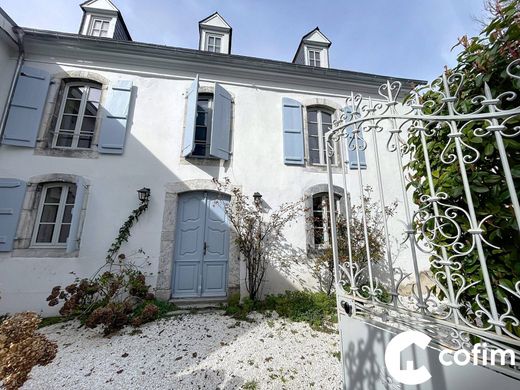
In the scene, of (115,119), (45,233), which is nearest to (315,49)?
(115,119)

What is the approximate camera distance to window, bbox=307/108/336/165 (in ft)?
18.7

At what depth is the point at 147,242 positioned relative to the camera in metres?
4.44

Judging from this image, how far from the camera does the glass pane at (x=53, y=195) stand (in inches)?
177

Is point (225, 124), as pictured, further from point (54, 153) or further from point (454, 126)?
point (454, 126)

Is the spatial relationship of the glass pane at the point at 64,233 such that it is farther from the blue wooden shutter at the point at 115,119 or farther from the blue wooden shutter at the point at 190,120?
the blue wooden shutter at the point at 190,120

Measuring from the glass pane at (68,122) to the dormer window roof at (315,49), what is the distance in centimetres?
643

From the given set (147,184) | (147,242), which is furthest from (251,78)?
(147,242)

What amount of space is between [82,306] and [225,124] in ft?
14.8

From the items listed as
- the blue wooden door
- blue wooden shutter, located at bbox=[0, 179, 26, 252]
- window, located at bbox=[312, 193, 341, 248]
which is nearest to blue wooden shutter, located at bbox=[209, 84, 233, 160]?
the blue wooden door

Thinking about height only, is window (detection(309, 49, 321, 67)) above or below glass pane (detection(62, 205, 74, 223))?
above

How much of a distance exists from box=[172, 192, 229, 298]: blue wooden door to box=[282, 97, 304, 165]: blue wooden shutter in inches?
76.3

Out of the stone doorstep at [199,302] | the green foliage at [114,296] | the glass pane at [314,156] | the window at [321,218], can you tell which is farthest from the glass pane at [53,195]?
the glass pane at [314,156]

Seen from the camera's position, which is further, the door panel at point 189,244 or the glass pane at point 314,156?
the glass pane at point 314,156

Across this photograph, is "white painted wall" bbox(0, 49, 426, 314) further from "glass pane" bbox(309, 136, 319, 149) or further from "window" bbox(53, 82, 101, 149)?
"glass pane" bbox(309, 136, 319, 149)
